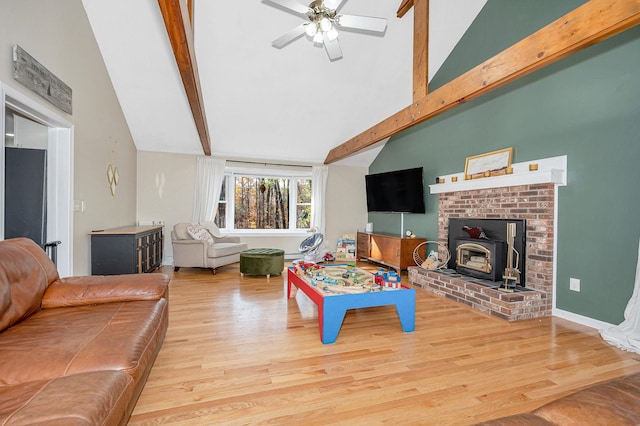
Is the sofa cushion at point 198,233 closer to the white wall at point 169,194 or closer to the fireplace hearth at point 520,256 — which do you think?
the white wall at point 169,194

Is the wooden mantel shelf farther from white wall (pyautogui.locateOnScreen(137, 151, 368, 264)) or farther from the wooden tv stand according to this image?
white wall (pyautogui.locateOnScreen(137, 151, 368, 264))

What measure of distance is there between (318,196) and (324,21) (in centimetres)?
394

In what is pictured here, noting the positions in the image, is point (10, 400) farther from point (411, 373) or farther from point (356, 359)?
point (411, 373)

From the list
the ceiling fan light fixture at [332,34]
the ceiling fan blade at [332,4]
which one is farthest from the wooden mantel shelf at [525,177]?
the ceiling fan blade at [332,4]

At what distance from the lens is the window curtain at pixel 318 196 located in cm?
647

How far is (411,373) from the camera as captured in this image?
6.39ft

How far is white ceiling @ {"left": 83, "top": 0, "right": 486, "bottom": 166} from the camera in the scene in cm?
364

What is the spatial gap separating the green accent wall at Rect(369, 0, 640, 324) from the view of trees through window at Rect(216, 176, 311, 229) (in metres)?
3.77

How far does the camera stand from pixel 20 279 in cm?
168

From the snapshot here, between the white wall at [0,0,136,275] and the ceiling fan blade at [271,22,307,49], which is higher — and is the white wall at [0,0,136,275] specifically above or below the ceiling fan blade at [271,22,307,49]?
below

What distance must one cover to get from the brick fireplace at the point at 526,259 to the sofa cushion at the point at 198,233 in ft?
11.4

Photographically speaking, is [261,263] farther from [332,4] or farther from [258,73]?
[332,4]

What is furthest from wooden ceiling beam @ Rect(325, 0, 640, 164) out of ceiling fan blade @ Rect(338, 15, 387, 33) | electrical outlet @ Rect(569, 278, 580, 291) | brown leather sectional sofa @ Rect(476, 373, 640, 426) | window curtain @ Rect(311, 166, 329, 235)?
window curtain @ Rect(311, 166, 329, 235)

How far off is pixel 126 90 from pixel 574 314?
611 centimetres
